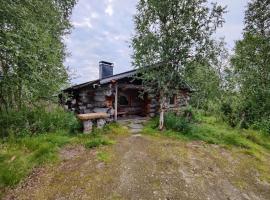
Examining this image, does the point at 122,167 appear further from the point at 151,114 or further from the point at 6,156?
the point at 151,114

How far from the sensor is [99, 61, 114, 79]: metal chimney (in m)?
15.8

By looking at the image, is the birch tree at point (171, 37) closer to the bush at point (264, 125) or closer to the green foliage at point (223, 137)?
the green foliage at point (223, 137)

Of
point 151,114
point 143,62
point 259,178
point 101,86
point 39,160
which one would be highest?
point 143,62

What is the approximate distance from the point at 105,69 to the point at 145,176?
1062cm

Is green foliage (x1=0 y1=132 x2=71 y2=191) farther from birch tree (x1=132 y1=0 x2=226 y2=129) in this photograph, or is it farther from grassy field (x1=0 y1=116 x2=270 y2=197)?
birch tree (x1=132 y1=0 x2=226 y2=129)

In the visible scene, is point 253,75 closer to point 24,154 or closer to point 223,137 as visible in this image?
point 223,137

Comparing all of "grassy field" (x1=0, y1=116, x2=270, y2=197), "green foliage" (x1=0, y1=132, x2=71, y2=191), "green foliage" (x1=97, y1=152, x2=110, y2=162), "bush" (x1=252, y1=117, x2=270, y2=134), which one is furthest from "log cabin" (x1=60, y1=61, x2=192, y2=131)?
"bush" (x1=252, y1=117, x2=270, y2=134)

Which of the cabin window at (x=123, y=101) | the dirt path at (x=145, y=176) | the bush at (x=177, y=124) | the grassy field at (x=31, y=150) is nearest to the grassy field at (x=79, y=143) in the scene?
the grassy field at (x=31, y=150)

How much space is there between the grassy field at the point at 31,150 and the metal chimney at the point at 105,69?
632 cm

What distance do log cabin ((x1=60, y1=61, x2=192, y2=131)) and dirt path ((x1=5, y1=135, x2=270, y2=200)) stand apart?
4.33 metres

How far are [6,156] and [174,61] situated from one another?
842cm

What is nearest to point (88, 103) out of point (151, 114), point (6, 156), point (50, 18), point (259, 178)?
point (151, 114)

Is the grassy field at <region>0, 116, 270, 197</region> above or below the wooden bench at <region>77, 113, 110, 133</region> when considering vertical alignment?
below

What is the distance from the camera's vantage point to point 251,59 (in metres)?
13.9
